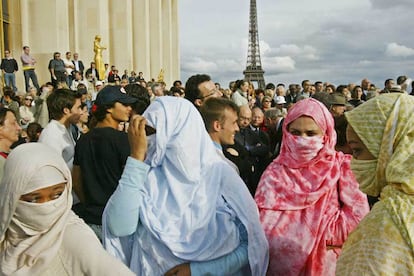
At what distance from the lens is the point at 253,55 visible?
83438 millimetres

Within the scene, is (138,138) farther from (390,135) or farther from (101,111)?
(101,111)

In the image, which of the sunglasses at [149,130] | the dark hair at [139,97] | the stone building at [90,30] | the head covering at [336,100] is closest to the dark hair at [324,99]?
the head covering at [336,100]

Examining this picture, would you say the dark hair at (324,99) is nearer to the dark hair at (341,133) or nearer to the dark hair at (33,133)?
the dark hair at (341,133)

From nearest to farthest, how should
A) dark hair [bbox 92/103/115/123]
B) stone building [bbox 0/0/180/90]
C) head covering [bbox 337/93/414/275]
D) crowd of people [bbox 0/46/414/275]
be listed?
head covering [bbox 337/93/414/275] → crowd of people [bbox 0/46/414/275] → dark hair [bbox 92/103/115/123] → stone building [bbox 0/0/180/90]

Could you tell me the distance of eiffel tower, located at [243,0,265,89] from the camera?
256 ft

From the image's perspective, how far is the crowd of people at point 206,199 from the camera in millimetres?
2264

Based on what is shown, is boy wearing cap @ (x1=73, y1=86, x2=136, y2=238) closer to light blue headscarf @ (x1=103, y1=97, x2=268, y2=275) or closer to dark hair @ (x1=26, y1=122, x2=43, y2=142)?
light blue headscarf @ (x1=103, y1=97, x2=268, y2=275)

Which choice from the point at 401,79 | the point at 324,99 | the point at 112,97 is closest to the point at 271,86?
the point at 401,79

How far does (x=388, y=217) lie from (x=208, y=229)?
120 cm

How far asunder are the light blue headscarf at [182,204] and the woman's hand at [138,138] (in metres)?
0.07

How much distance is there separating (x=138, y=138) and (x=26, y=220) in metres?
0.81

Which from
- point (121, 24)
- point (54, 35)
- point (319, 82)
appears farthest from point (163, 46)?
point (319, 82)

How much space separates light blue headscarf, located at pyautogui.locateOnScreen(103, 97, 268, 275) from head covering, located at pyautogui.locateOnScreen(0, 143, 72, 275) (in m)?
0.63

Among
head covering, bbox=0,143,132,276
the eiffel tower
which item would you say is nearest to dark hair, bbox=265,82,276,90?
head covering, bbox=0,143,132,276
